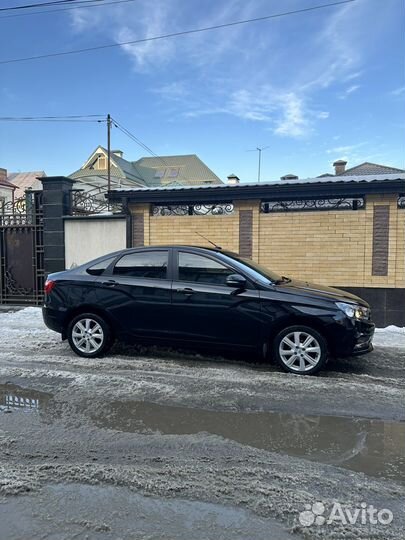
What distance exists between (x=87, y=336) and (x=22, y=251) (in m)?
5.86

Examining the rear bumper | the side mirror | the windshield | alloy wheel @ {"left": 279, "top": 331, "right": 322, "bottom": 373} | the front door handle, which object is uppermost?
the windshield

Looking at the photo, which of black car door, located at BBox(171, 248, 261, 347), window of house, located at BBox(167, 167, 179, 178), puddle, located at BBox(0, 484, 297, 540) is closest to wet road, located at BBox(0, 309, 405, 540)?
puddle, located at BBox(0, 484, 297, 540)

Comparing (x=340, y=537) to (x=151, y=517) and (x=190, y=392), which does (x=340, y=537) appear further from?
(x=190, y=392)

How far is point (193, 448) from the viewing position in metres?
3.46

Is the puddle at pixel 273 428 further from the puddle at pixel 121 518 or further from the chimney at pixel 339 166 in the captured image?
the chimney at pixel 339 166

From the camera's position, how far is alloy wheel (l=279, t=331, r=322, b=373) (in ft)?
17.3

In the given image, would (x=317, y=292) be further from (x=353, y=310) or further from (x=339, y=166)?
(x=339, y=166)

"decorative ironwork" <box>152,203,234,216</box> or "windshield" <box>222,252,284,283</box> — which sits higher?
"decorative ironwork" <box>152,203,234,216</box>

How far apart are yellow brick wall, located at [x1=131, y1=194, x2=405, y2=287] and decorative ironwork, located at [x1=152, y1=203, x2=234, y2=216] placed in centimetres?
11

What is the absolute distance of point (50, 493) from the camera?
282cm

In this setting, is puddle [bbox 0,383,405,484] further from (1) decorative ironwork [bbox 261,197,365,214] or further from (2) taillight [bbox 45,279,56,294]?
(1) decorative ironwork [bbox 261,197,365,214]

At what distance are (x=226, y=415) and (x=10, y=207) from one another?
9.16 m

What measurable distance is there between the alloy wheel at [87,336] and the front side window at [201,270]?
138cm

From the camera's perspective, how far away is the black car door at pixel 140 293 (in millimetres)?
5809
